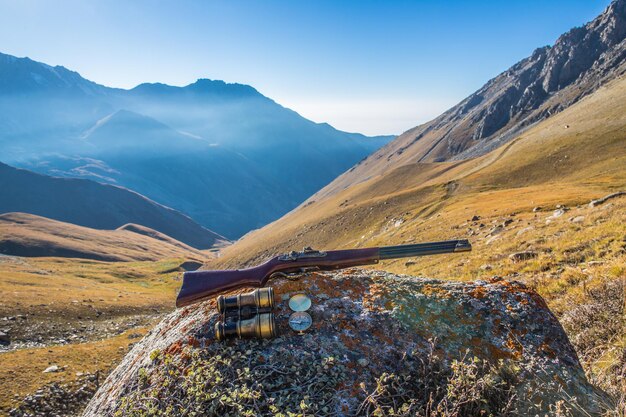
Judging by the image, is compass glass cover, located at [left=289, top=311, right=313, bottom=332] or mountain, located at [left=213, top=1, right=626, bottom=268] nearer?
compass glass cover, located at [left=289, top=311, right=313, bottom=332]

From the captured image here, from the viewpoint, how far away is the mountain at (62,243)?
110m

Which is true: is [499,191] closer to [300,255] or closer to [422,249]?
[422,249]

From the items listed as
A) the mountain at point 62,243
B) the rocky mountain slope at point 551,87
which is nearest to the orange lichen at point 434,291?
the mountain at point 62,243

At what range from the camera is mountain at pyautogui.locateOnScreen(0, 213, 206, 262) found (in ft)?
360

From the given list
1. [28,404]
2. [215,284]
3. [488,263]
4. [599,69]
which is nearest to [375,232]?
[488,263]

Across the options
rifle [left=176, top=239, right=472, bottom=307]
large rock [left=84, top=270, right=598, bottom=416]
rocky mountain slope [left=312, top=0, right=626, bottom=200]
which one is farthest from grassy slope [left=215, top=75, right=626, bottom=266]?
rocky mountain slope [left=312, top=0, right=626, bottom=200]

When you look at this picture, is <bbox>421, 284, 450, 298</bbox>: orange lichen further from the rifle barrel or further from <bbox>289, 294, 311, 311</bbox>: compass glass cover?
<bbox>289, 294, 311, 311</bbox>: compass glass cover

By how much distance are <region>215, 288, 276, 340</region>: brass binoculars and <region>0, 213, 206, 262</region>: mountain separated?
132 m

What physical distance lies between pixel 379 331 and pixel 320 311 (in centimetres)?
79

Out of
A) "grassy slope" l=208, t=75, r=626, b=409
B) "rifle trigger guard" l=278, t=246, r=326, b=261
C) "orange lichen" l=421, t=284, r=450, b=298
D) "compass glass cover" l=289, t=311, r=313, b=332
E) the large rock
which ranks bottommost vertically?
"grassy slope" l=208, t=75, r=626, b=409

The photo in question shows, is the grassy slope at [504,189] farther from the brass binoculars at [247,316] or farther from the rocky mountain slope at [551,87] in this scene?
the rocky mountain slope at [551,87]

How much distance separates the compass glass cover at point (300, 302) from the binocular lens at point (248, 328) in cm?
55

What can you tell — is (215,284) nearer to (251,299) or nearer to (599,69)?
(251,299)

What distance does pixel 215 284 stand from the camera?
17.1ft
